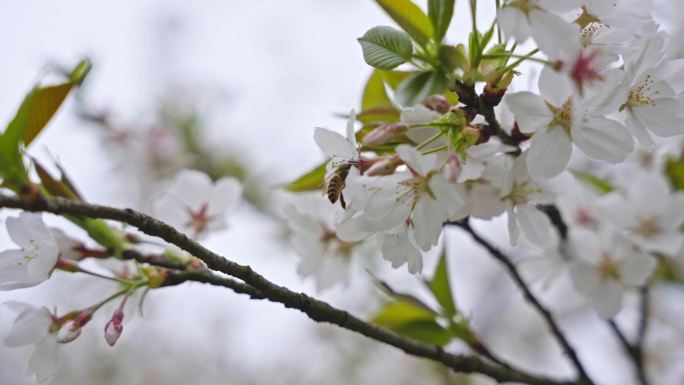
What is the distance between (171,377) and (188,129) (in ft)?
5.82

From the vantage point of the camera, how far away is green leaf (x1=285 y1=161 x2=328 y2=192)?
2.74ft

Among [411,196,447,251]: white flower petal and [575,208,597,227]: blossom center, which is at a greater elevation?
[411,196,447,251]: white flower petal

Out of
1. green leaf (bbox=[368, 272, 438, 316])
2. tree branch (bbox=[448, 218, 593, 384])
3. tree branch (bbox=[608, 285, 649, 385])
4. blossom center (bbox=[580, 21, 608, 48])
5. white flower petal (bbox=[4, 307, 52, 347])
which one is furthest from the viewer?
tree branch (bbox=[608, 285, 649, 385])

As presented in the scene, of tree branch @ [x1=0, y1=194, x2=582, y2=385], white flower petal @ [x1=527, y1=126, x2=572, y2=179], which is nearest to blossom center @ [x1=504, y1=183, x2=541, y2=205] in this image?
white flower petal @ [x1=527, y1=126, x2=572, y2=179]

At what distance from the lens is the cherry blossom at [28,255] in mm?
634

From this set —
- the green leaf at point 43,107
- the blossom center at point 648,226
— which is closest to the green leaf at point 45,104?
the green leaf at point 43,107

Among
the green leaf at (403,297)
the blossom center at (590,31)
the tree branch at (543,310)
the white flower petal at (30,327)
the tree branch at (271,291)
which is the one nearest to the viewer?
the tree branch at (271,291)

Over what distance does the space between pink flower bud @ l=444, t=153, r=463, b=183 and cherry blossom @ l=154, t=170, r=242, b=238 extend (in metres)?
0.48

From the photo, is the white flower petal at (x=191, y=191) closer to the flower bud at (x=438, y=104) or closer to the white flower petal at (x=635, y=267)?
the flower bud at (x=438, y=104)

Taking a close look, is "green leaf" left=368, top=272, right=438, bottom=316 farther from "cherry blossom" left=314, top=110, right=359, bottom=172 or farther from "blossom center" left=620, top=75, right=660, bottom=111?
"blossom center" left=620, top=75, right=660, bottom=111

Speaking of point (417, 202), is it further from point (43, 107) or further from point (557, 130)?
point (43, 107)

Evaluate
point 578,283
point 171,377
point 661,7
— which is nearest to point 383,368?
point 171,377

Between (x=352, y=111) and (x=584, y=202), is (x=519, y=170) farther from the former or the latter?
(x=584, y=202)

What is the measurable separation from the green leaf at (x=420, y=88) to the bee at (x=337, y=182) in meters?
0.09
